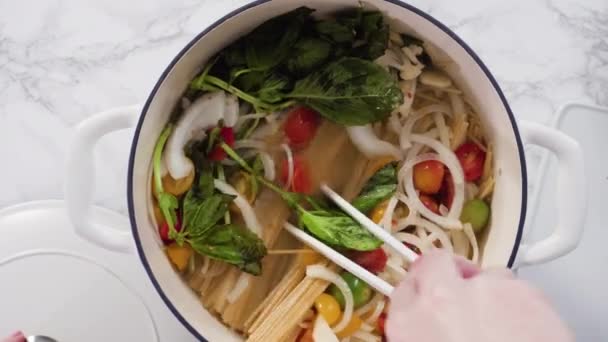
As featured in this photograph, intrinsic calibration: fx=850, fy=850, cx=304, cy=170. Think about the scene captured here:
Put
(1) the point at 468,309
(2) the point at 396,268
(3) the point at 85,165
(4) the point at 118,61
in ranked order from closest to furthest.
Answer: (1) the point at 468,309, (3) the point at 85,165, (2) the point at 396,268, (4) the point at 118,61

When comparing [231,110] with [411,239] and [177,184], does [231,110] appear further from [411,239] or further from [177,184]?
[411,239]

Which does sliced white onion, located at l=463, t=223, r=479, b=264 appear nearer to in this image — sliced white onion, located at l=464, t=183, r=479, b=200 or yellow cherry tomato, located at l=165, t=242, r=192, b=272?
sliced white onion, located at l=464, t=183, r=479, b=200

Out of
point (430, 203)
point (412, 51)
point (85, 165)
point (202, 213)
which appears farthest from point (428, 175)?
point (85, 165)

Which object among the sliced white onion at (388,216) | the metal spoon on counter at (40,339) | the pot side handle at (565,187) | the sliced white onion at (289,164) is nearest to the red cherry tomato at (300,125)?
the sliced white onion at (289,164)

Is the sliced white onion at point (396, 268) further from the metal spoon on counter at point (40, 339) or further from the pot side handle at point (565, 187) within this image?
the metal spoon on counter at point (40, 339)

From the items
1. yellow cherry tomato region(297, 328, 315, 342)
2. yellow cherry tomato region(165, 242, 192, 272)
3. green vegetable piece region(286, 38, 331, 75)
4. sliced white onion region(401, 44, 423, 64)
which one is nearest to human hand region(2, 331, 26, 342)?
yellow cherry tomato region(165, 242, 192, 272)
